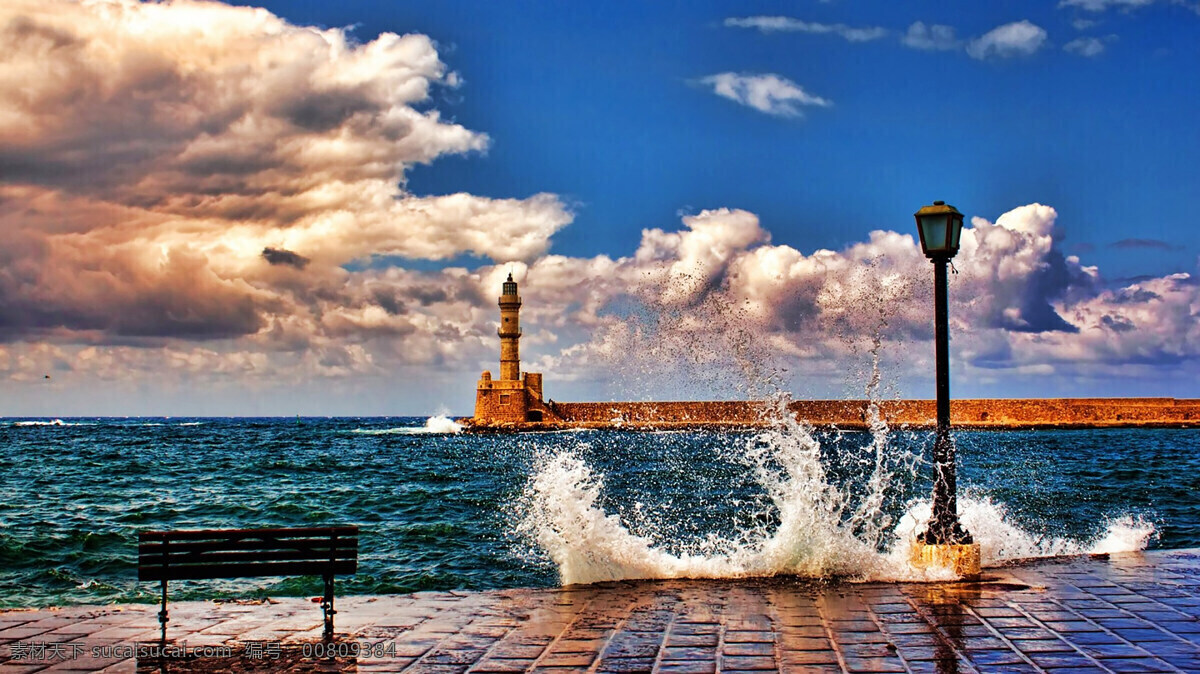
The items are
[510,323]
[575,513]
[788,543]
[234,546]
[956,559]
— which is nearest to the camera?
[234,546]

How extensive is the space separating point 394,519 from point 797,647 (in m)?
15.2

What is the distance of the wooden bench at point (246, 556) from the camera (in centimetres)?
703

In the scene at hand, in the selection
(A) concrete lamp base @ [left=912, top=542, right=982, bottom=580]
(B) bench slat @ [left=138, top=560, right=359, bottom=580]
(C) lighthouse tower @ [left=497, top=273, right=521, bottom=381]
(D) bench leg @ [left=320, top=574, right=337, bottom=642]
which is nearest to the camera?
(D) bench leg @ [left=320, top=574, right=337, bottom=642]

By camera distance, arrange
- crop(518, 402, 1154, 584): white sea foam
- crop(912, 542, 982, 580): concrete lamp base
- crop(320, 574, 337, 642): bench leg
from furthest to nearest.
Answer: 1. crop(518, 402, 1154, 584): white sea foam
2. crop(912, 542, 982, 580): concrete lamp base
3. crop(320, 574, 337, 642): bench leg

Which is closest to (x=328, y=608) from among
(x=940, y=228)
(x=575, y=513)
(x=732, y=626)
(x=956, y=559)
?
(x=732, y=626)

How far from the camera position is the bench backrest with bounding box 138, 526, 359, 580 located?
7.04 metres

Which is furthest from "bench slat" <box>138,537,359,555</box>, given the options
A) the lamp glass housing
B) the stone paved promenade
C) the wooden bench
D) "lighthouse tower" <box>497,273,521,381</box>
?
"lighthouse tower" <box>497,273,521,381</box>

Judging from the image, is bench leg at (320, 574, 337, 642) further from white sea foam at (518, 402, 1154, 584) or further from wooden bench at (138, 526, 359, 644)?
white sea foam at (518, 402, 1154, 584)

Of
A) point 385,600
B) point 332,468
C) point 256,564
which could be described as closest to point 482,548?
point 385,600

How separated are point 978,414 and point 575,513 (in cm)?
7955

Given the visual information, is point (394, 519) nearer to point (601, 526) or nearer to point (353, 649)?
point (601, 526)

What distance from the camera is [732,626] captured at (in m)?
6.81

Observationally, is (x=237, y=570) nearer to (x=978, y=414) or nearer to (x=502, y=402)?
(x=502, y=402)

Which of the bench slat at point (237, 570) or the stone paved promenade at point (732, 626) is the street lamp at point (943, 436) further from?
the bench slat at point (237, 570)
